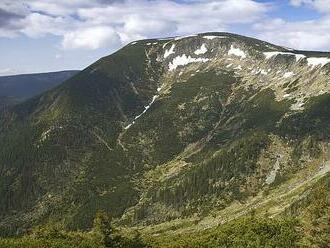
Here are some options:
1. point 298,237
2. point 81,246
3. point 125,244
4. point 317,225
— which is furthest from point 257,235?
point 317,225

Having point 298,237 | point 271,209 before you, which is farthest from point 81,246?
point 271,209

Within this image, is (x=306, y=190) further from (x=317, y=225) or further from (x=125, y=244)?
(x=317, y=225)

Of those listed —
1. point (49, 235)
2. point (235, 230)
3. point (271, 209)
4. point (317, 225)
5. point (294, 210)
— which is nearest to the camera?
point (317, 225)

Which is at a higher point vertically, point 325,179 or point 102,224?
point 102,224

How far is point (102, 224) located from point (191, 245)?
30075 mm

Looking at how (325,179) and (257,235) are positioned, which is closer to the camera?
(257,235)

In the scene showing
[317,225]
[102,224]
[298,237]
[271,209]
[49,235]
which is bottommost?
[271,209]

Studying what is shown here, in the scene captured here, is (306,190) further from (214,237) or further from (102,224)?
(102,224)

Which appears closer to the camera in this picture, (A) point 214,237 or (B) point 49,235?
(A) point 214,237

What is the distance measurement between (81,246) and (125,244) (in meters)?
14.1

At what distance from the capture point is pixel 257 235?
4289 inches

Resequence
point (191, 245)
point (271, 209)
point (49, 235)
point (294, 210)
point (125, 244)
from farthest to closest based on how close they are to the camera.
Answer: point (271, 209) < point (294, 210) < point (49, 235) < point (191, 245) < point (125, 244)

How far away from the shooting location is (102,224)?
87.2 meters

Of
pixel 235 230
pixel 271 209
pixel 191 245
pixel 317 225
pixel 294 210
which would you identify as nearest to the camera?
pixel 317 225
